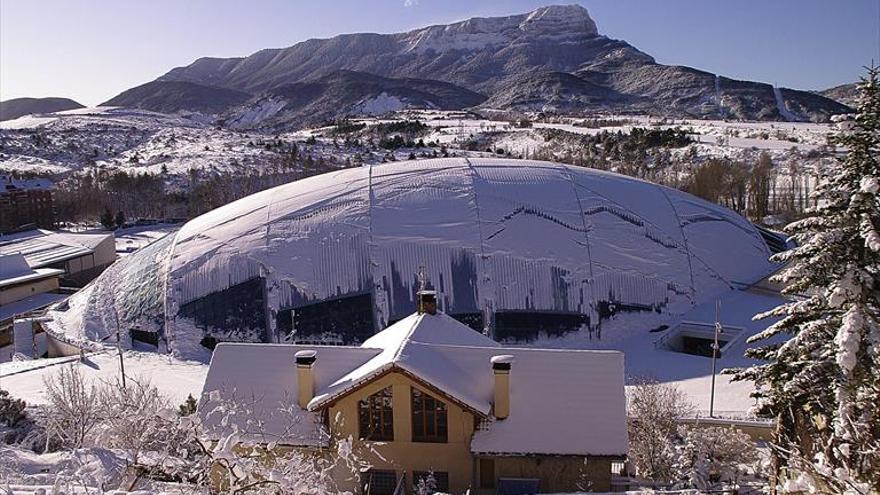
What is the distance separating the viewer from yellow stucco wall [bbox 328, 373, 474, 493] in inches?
611

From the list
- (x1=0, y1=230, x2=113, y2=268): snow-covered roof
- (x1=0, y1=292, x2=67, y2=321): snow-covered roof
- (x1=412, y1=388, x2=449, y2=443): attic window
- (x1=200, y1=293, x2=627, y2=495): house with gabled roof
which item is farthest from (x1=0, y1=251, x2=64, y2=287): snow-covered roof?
(x1=412, y1=388, x2=449, y2=443): attic window

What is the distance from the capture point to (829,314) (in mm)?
13367

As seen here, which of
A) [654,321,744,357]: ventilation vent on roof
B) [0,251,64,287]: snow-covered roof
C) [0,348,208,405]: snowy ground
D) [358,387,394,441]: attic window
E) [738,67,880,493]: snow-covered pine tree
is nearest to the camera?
[738,67,880,493]: snow-covered pine tree

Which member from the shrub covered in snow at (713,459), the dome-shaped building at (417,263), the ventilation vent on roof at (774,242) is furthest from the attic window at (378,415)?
the ventilation vent on roof at (774,242)

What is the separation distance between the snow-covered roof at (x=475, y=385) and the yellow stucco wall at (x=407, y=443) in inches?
12.9

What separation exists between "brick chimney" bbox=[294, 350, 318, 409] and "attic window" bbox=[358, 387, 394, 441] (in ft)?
4.22

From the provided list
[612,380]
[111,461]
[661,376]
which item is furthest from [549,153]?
[111,461]

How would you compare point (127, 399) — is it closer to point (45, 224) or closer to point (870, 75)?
point (870, 75)

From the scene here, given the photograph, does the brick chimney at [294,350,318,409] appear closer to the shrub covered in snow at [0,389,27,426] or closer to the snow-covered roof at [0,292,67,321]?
the shrub covered in snow at [0,389,27,426]

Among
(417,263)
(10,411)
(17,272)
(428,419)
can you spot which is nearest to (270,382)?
(428,419)

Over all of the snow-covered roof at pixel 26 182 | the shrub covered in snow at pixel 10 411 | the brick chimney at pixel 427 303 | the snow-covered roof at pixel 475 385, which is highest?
the snow-covered roof at pixel 26 182

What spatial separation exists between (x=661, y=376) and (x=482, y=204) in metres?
11.3

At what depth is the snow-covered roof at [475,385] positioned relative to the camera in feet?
49.9

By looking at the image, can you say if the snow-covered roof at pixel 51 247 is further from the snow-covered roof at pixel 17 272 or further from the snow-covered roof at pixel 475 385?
the snow-covered roof at pixel 475 385
